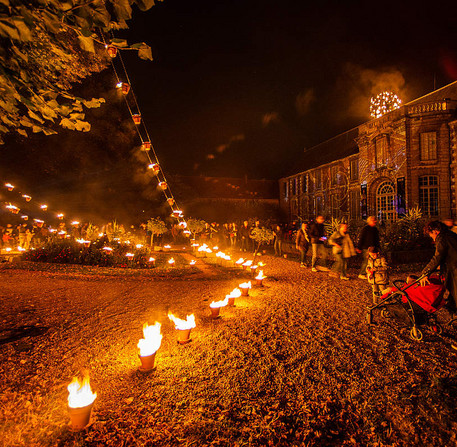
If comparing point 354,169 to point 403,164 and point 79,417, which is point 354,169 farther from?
point 79,417

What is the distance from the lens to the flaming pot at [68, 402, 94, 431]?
7.31ft

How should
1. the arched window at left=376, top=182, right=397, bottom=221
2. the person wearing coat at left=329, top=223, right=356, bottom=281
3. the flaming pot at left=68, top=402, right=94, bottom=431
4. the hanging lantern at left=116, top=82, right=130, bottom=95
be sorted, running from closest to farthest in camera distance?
the flaming pot at left=68, top=402, right=94, bottom=431, the hanging lantern at left=116, top=82, right=130, bottom=95, the person wearing coat at left=329, top=223, right=356, bottom=281, the arched window at left=376, top=182, right=397, bottom=221

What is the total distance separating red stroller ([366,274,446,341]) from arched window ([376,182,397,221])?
21.2 meters

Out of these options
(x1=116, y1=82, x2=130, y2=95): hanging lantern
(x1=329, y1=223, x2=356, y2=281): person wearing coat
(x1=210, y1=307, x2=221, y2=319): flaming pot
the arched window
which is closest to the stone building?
the arched window

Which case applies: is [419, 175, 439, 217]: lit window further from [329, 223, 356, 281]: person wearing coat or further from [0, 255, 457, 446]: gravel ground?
[0, 255, 457, 446]: gravel ground

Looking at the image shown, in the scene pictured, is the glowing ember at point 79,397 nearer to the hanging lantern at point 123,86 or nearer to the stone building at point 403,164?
the hanging lantern at point 123,86

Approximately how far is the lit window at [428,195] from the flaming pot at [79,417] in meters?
24.2

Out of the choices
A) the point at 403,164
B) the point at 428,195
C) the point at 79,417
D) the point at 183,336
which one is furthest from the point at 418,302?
the point at 403,164

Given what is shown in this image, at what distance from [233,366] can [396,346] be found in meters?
2.36

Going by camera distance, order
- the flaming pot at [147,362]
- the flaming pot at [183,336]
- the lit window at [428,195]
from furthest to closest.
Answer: the lit window at [428,195] < the flaming pot at [183,336] < the flaming pot at [147,362]

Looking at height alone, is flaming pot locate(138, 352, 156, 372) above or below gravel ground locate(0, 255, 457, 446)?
above

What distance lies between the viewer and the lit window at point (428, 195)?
2050 centimetres

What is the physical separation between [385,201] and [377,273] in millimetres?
21743

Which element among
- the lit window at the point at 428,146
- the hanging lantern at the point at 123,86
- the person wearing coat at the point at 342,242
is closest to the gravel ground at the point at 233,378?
the person wearing coat at the point at 342,242
